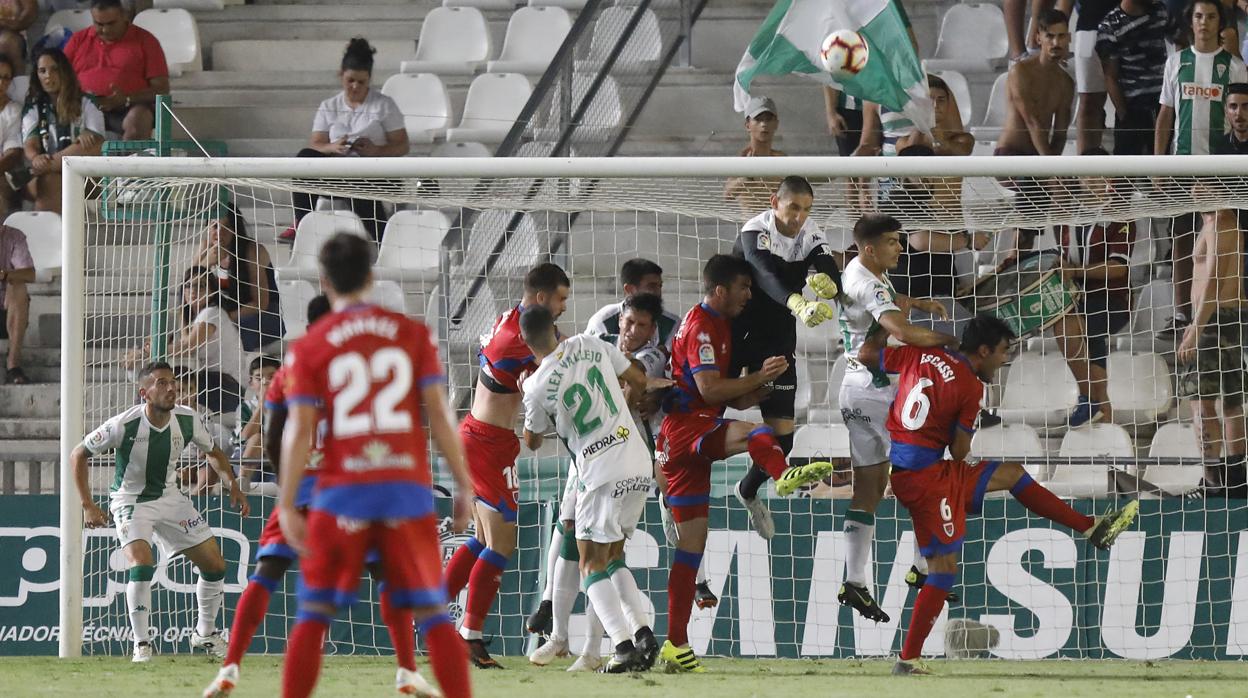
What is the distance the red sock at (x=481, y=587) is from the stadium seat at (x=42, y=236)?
622cm

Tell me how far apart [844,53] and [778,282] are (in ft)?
9.98

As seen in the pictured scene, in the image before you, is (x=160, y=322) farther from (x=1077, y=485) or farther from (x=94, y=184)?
(x=1077, y=485)

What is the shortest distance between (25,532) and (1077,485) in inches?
258

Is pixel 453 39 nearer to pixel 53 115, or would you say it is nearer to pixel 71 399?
pixel 53 115

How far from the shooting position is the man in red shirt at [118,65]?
13059mm

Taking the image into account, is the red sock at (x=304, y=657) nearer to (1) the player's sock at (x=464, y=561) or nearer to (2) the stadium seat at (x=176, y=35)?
(1) the player's sock at (x=464, y=561)

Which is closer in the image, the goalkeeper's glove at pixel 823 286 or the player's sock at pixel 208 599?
the goalkeeper's glove at pixel 823 286

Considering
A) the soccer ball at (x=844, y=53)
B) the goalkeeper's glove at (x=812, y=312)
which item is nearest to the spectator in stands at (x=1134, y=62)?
the soccer ball at (x=844, y=53)

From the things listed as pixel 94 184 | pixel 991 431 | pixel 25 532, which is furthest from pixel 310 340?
pixel 991 431

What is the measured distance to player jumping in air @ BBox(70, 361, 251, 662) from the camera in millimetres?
9078

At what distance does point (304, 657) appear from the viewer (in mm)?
5191

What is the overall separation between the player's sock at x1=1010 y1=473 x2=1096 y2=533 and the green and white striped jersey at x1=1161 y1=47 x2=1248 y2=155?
12.6 feet

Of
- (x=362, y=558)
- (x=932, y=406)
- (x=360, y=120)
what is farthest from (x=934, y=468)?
(x=360, y=120)

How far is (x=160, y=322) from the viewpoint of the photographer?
390 inches
